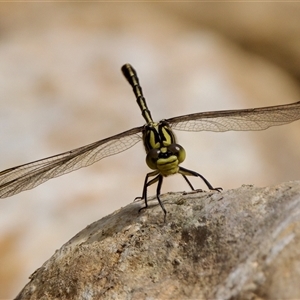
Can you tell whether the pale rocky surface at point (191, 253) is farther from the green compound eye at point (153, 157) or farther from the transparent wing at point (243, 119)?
the transparent wing at point (243, 119)

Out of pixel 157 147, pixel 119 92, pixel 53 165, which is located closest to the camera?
pixel 157 147

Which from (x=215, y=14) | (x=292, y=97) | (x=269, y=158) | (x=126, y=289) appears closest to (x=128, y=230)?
(x=126, y=289)

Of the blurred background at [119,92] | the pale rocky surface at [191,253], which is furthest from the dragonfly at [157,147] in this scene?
the blurred background at [119,92]

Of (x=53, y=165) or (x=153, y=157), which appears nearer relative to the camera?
(x=153, y=157)

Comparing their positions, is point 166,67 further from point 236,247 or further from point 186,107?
point 236,247

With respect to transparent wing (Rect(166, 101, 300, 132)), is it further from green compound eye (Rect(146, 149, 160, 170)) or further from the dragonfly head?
green compound eye (Rect(146, 149, 160, 170))

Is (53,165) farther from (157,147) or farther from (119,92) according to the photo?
(119,92)

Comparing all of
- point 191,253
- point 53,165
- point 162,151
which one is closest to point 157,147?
point 162,151

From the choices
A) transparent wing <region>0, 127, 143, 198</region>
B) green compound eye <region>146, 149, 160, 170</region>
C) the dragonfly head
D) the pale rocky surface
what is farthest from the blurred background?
the pale rocky surface
